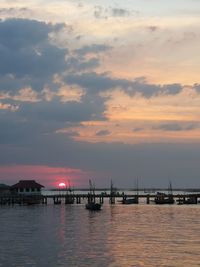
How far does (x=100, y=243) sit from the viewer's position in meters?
64.0

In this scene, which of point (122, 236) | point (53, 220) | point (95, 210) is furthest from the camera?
point (95, 210)

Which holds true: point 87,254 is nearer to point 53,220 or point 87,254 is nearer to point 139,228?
point 139,228

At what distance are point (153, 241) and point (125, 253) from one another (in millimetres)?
10114

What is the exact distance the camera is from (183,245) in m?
61.1

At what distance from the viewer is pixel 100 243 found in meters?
64.0

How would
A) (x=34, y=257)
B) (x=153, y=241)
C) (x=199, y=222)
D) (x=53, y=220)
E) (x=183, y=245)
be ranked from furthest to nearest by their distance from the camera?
(x=53, y=220), (x=199, y=222), (x=153, y=241), (x=183, y=245), (x=34, y=257)

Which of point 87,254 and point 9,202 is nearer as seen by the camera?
point 87,254

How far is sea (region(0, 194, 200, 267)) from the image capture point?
168 ft

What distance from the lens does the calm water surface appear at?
169ft

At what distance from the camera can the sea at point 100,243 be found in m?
51.2

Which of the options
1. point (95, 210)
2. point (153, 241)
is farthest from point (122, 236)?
point (95, 210)

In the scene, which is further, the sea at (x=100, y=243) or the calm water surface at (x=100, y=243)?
the calm water surface at (x=100, y=243)

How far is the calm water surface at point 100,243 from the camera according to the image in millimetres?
51375

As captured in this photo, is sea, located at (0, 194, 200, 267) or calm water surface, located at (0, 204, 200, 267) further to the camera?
calm water surface, located at (0, 204, 200, 267)
